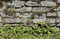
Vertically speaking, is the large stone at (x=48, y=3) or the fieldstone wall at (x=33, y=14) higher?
the large stone at (x=48, y=3)

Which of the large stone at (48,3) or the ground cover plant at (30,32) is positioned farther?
the large stone at (48,3)

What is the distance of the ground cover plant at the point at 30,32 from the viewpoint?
4.95 metres

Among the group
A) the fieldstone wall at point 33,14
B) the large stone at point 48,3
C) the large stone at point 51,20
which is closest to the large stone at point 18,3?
the fieldstone wall at point 33,14

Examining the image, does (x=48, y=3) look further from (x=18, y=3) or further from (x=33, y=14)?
(x=18, y=3)

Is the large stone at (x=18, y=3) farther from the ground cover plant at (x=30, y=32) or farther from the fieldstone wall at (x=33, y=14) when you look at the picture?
the ground cover plant at (x=30, y=32)

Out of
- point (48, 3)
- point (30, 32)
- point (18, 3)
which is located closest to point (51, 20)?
point (48, 3)

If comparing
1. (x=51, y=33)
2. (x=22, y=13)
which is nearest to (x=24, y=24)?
(x=22, y=13)

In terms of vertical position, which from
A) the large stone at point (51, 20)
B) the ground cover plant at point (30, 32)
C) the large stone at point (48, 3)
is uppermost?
the large stone at point (48, 3)

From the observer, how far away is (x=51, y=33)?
519 cm

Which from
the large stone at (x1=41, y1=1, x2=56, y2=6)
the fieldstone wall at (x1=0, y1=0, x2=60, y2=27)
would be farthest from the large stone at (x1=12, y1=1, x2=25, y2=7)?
the large stone at (x1=41, y1=1, x2=56, y2=6)

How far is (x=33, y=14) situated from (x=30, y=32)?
442mm

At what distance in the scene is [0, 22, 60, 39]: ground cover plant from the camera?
4.95 meters

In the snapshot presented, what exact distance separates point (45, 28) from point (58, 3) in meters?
0.68

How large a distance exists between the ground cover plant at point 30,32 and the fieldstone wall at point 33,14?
12 cm
